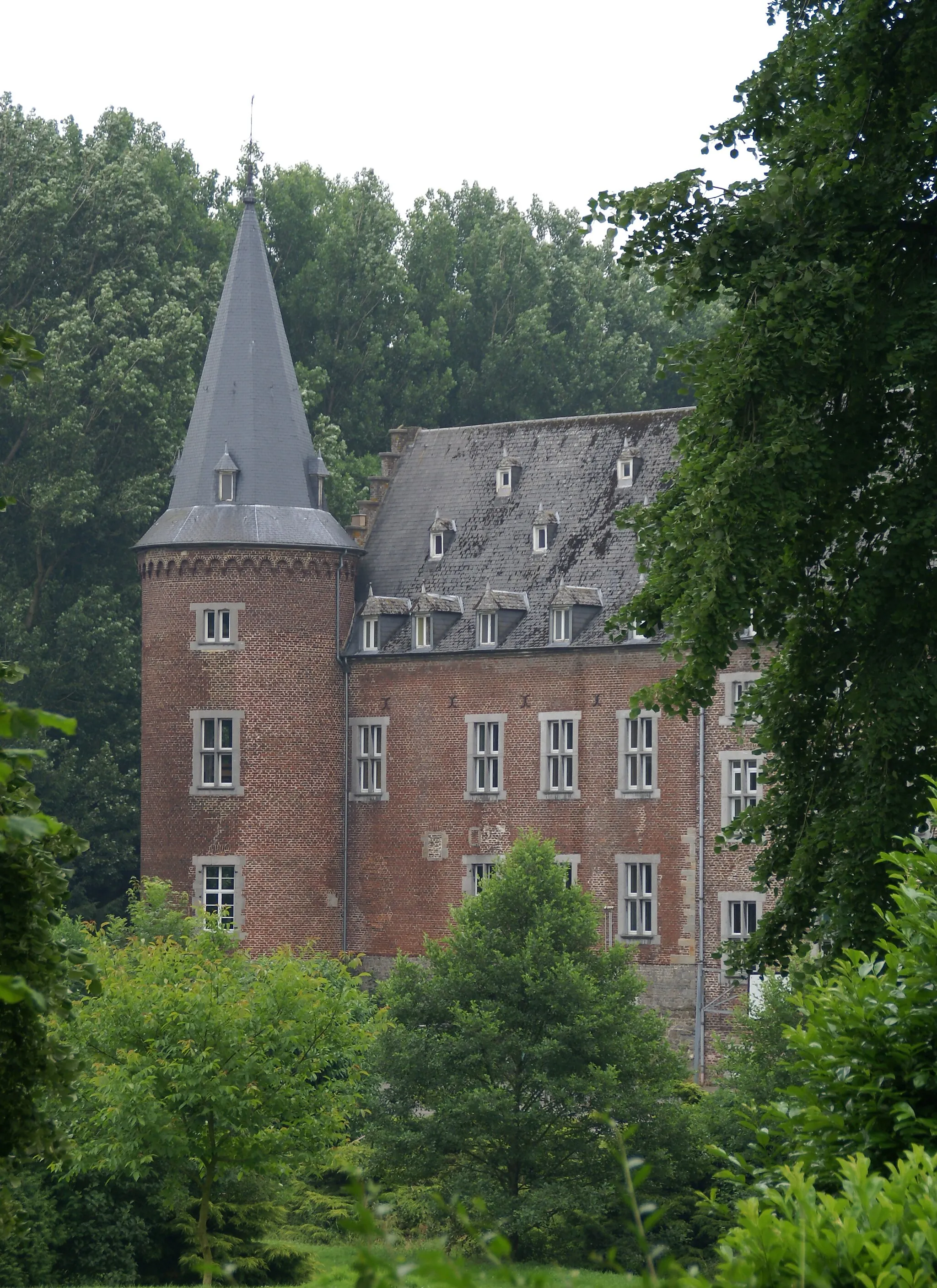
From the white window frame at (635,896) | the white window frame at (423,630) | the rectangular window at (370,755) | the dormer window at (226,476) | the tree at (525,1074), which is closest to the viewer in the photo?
the tree at (525,1074)

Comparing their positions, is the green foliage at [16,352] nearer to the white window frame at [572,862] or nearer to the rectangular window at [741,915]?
the rectangular window at [741,915]

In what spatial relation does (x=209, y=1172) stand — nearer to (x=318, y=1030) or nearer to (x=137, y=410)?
(x=318, y=1030)

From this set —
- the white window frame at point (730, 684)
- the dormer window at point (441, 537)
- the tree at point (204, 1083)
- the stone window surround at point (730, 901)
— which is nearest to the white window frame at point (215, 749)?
the dormer window at point (441, 537)

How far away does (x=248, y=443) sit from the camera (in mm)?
45750

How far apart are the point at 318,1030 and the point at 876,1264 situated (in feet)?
74.1

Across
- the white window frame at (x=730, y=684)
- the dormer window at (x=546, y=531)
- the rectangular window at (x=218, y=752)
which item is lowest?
the rectangular window at (x=218, y=752)

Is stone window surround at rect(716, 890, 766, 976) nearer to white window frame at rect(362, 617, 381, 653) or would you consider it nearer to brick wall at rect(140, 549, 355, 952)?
brick wall at rect(140, 549, 355, 952)

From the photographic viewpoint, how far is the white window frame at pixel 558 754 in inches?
1725

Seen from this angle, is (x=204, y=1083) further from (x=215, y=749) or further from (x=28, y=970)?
(x=215, y=749)

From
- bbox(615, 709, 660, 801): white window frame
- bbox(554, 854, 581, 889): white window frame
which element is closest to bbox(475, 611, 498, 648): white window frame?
bbox(615, 709, 660, 801): white window frame

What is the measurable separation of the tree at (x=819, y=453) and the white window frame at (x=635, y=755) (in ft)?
84.7

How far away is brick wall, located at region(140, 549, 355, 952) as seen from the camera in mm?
44875

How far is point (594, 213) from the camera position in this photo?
16.7 meters

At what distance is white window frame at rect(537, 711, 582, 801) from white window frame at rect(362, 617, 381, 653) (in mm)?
4307
